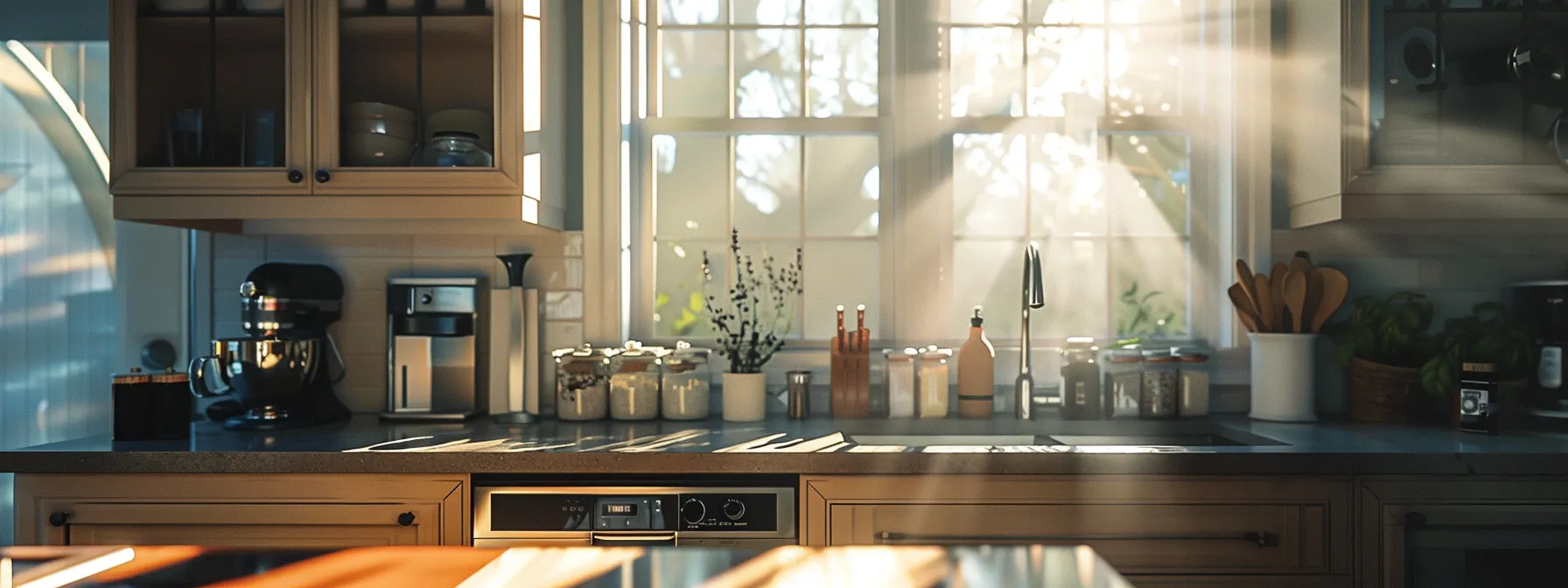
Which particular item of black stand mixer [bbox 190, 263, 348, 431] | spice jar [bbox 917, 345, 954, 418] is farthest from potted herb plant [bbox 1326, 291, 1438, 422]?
black stand mixer [bbox 190, 263, 348, 431]

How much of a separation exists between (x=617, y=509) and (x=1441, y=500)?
1.62 meters

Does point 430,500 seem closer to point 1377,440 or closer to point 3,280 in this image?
point 3,280

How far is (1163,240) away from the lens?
267 centimetres

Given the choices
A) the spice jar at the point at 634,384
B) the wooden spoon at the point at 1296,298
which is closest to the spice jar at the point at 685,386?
the spice jar at the point at 634,384

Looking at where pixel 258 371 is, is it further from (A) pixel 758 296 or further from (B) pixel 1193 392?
(B) pixel 1193 392

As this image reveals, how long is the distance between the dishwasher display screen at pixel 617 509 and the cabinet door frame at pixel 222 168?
1061 mm

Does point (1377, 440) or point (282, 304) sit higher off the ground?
point (282, 304)

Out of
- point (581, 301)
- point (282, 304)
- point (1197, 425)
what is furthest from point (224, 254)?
point (1197, 425)

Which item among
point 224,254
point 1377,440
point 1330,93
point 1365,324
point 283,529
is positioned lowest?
point 283,529

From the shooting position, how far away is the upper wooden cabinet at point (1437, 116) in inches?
84.4

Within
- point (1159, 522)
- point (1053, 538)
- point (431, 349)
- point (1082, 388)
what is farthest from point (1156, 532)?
point (431, 349)

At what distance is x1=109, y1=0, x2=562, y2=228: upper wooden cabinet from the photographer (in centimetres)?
213

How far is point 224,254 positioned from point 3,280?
2.21 ft

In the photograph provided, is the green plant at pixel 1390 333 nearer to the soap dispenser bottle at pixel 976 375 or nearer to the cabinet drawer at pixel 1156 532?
the cabinet drawer at pixel 1156 532
